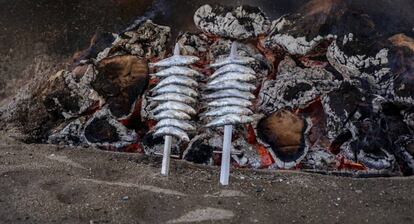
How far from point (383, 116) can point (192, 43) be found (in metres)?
1.65

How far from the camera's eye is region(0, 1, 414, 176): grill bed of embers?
168 inches

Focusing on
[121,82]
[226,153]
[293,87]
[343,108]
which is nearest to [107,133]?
[121,82]

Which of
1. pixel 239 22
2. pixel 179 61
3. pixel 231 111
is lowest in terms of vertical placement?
pixel 231 111

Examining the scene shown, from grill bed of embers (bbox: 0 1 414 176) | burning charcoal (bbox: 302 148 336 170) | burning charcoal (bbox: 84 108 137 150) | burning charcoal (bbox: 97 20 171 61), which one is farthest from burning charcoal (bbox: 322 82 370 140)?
burning charcoal (bbox: 84 108 137 150)

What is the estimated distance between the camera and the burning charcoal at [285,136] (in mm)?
4391

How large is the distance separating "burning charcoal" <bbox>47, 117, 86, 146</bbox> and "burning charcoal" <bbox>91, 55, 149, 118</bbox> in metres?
0.32

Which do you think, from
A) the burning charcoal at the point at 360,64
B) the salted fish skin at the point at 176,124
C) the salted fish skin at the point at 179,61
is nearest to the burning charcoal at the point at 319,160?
the burning charcoal at the point at 360,64

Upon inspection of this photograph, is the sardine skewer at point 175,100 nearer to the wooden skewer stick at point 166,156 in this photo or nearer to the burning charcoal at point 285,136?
the wooden skewer stick at point 166,156

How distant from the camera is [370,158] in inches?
167

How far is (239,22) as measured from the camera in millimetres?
4582

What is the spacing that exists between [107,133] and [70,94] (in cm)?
49

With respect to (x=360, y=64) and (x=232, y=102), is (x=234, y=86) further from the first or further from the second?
(x=360, y=64)

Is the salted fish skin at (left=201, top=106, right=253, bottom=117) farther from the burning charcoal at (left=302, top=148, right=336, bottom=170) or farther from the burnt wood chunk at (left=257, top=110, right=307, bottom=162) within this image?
the burning charcoal at (left=302, top=148, right=336, bottom=170)

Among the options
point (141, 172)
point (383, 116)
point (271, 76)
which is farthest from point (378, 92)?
point (141, 172)
